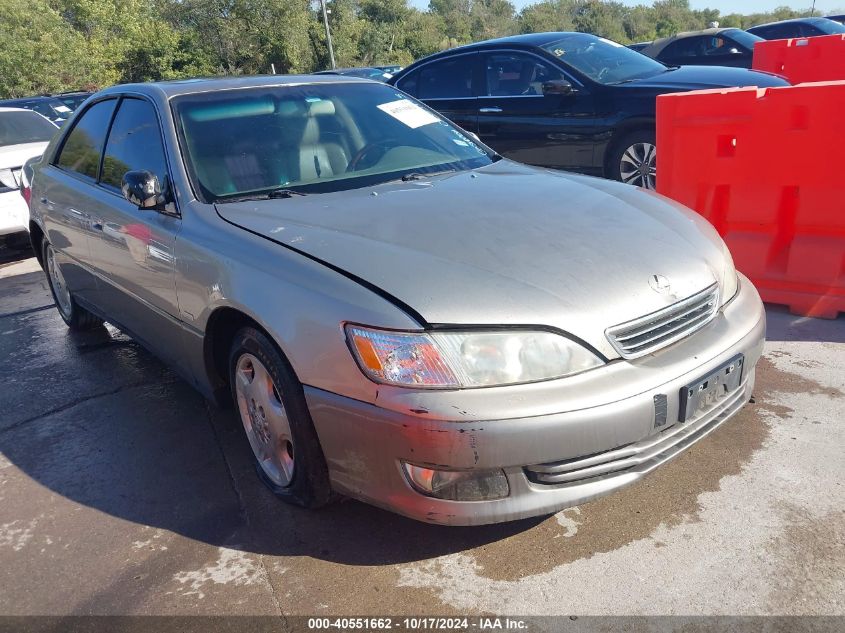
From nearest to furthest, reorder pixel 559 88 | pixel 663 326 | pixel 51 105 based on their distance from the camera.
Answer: pixel 663 326 → pixel 559 88 → pixel 51 105

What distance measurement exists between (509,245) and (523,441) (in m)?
0.74

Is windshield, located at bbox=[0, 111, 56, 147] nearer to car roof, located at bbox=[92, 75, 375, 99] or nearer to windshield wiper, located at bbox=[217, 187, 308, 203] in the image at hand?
car roof, located at bbox=[92, 75, 375, 99]

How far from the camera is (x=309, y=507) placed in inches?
105

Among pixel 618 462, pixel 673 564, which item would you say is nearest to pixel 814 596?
pixel 673 564

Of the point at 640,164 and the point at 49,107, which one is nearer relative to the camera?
the point at 640,164

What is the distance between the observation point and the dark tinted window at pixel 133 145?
3.41 m

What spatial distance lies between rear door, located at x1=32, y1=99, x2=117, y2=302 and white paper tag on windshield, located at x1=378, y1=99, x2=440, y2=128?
4.92 feet

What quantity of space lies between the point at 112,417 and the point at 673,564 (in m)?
2.78

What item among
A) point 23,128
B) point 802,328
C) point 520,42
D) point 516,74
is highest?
point 520,42

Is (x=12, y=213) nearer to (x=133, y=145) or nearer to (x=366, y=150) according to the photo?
(x=133, y=145)

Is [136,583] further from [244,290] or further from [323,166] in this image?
[323,166]

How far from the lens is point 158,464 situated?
328 centimetres

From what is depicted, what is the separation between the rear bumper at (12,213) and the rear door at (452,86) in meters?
4.18

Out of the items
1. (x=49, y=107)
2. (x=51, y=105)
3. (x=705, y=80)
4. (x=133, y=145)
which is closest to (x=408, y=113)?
(x=133, y=145)
